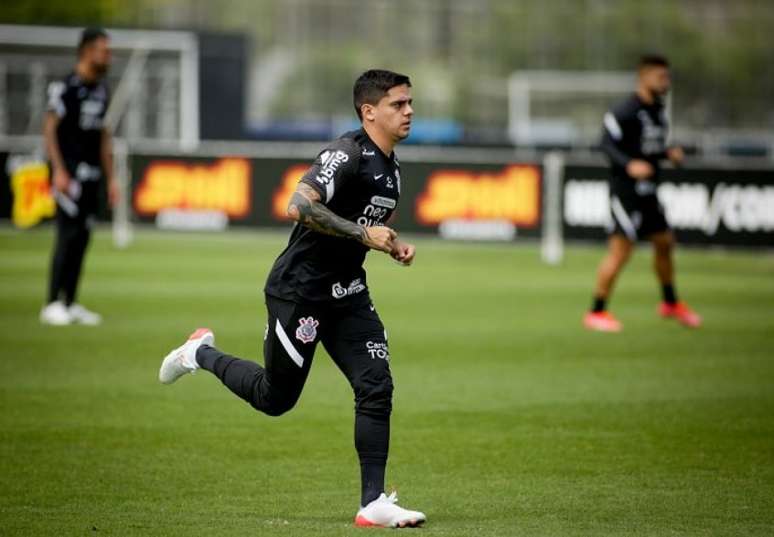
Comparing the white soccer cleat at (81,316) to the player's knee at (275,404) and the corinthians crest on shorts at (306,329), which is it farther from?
the corinthians crest on shorts at (306,329)

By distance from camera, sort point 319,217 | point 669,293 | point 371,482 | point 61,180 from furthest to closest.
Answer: point 669,293 → point 61,180 → point 371,482 → point 319,217

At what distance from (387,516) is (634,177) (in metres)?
8.83

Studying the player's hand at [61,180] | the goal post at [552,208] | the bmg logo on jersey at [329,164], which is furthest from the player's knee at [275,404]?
the goal post at [552,208]

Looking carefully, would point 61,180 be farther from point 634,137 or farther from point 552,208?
point 552,208

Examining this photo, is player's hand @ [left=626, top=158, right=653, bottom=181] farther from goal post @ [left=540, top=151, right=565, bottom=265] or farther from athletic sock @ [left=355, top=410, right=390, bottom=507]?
goal post @ [left=540, top=151, right=565, bottom=265]

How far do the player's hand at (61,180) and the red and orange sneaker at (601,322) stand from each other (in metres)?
5.36

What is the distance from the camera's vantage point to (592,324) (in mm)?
15906

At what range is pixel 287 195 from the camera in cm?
2764

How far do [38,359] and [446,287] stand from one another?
27.1 feet

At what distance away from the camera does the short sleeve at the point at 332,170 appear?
738 centimetres

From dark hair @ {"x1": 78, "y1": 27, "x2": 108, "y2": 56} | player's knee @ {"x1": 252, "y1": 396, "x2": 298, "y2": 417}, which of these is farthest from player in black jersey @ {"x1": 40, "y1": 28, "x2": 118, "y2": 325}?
player's knee @ {"x1": 252, "y1": 396, "x2": 298, "y2": 417}

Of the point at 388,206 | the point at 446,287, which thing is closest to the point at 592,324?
the point at 446,287

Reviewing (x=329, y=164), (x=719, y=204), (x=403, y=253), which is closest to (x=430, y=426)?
(x=403, y=253)

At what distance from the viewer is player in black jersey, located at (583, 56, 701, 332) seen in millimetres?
15703
